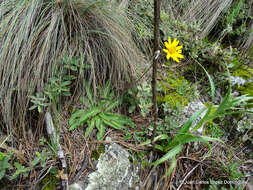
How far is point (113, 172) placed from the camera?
1321mm

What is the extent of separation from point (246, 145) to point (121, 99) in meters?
1.11

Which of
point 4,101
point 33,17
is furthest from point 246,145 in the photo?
point 33,17

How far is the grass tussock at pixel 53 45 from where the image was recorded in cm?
140

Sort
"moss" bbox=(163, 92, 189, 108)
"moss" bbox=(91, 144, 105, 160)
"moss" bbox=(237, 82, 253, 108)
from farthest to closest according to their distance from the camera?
"moss" bbox=(237, 82, 253, 108), "moss" bbox=(163, 92, 189, 108), "moss" bbox=(91, 144, 105, 160)

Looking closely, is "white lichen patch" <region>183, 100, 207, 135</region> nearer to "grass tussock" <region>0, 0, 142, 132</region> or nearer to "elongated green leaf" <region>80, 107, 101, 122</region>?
"grass tussock" <region>0, 0, 142, 132</region>

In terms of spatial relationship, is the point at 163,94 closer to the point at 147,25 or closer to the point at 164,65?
the point at 164,65

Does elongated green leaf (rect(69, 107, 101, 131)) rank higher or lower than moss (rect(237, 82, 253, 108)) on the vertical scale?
higher

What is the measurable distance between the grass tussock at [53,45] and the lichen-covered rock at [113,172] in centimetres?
50

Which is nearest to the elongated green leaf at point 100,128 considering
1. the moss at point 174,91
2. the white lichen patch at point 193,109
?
the moss at point 174,91

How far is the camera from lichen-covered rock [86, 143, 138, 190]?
127 cm

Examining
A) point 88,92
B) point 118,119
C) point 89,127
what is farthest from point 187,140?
point 88,92

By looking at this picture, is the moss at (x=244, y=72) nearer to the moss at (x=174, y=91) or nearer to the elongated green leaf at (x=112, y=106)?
the moss at (x=174, y=91)

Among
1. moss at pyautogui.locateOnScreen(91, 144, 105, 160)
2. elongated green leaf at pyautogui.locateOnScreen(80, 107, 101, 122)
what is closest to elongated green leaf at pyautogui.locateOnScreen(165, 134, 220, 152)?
moss at pyautogui.locateOnScreen(91, 144, 105, 160)

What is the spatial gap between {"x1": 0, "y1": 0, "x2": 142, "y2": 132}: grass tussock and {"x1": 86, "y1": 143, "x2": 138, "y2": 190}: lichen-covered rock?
0.50 metres
